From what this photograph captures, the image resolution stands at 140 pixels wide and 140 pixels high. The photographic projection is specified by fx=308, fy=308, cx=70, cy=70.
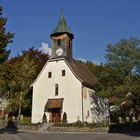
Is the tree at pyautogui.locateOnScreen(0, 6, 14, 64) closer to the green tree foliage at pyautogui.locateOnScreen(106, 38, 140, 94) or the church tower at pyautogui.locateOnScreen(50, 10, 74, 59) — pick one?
the green tree foliage at pyautogui.locateOnScreen(106, 38, 140, 94)

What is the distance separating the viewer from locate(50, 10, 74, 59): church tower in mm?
48688

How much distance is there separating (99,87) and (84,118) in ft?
18.4

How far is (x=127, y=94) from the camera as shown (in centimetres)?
3688

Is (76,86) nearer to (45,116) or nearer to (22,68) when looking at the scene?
(45,116)

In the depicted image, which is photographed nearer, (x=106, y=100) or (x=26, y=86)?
(x=26, y=86)

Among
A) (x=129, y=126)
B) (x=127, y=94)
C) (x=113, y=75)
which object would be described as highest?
(x=113, y=75)

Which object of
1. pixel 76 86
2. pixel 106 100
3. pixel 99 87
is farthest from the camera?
pixel 106 100

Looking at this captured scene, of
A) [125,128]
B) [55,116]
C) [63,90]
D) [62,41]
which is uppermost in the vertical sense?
[62,41]

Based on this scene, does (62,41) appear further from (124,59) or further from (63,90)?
(124,59)

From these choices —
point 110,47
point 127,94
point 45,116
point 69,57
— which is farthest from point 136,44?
point 45,116

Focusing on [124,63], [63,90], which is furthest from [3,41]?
[63,90]

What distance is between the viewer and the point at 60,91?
46.9m

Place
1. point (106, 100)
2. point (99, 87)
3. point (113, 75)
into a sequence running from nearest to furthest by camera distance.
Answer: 1. point (113, 75)
2. point (99, 87)
3. point (106, 100)

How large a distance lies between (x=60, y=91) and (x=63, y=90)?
0.52 meters
